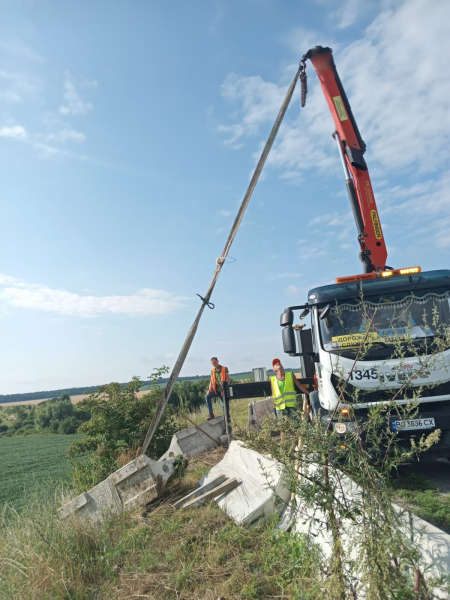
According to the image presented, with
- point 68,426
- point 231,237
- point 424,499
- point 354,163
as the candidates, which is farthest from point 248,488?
point 68,426

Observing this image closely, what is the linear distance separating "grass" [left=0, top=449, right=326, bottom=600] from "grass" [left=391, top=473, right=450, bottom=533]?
1.36 metres

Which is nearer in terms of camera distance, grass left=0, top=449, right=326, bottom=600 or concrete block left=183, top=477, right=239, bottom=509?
grass left=0, top=449, right=326, bottom=600

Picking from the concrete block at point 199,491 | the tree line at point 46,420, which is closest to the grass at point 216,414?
the concrete block at point 199,491

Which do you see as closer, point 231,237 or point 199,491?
point 199,491

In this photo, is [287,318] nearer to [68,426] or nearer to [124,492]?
[124,492]

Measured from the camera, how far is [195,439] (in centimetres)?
880

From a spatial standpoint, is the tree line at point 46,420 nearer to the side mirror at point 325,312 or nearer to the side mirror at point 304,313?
the side mirror at point 304,313

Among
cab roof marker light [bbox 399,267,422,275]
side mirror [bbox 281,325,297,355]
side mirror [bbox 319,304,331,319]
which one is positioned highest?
cab roof marker light [bbox 399,267,422,275]

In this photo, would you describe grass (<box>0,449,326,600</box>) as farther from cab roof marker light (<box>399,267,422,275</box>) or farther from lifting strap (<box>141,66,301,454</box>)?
cab roof marker light (<box>399,267,422,275</box>)

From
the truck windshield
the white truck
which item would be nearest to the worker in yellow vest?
the white truck

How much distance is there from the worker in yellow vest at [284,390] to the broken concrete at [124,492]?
9.34 feet

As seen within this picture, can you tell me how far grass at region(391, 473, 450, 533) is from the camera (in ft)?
15.1

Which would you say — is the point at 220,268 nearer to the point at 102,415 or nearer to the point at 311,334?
the point at 311,334

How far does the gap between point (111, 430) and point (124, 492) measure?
2.58 metres
